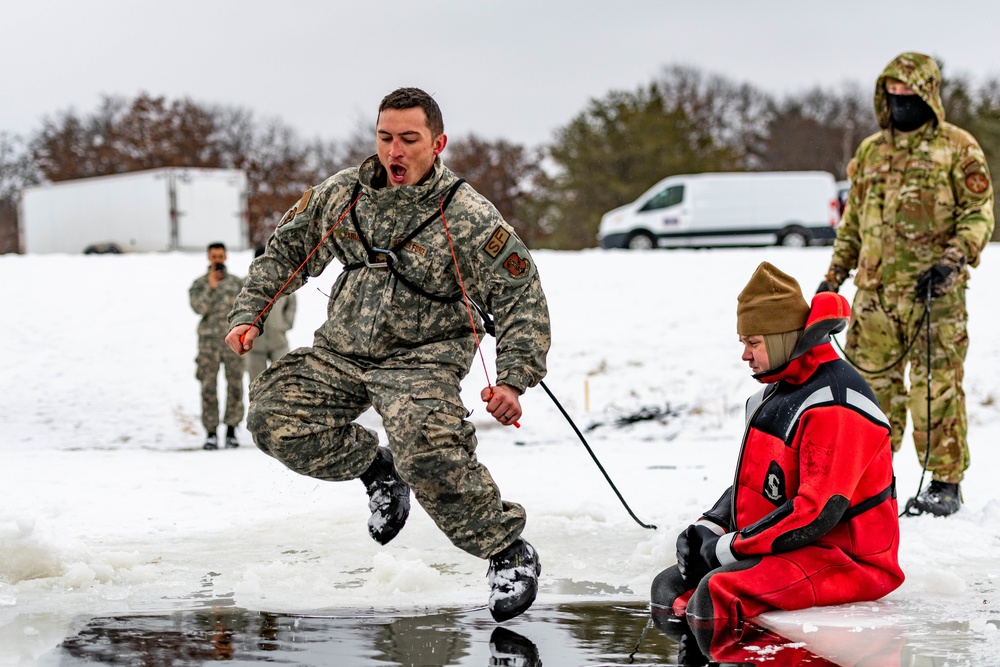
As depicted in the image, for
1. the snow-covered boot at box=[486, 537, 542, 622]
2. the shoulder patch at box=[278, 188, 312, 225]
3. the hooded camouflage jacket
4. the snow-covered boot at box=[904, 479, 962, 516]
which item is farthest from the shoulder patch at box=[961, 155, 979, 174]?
the shoulder patch at box=[278, 188, 312, 225]

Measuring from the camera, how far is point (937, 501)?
5.48 m

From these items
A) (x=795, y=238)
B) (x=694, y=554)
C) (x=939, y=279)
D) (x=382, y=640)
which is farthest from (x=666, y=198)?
(x=382, y=640)

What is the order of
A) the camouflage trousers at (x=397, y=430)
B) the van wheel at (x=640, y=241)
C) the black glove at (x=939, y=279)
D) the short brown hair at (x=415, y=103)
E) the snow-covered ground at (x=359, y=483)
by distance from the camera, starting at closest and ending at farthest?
the camouflage trousers at (x=397, y=430), the short brown hair at (x=415, y=103), the snow-covered ground at (x=359, y=483), the black glove at (x=939, y=279), the van wheel at (x=640, y=241)

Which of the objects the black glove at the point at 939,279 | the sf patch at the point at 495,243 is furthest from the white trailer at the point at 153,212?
the sf patch at the point at 495,243

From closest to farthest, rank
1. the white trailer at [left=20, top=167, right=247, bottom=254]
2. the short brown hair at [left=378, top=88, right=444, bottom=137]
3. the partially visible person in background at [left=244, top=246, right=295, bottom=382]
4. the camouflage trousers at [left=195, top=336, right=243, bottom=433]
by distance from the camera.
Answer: the short brown hair at [left=378, top=88, right=444, bottom=137], the camouflage trousers at [left=195, top=336, right=243, bottom=433], the partially visible person in background at [left=244, top=246, right=295, bottom=382], the white trailer at [left=20, top=167, right=247, bottom=254]

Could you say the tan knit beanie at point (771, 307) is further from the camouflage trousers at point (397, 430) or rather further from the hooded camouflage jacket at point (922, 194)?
the hooded camouflage jacket at point (922, 194)

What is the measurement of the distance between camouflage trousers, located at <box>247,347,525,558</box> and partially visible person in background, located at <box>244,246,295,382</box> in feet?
20.3

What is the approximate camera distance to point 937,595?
4082 millimetres

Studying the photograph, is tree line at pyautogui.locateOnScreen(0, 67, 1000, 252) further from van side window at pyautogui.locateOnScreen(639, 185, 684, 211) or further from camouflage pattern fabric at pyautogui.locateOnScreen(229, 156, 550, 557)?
camouflage pattern fabric at pyautogui.locateOnScreen(229, 156, 550, 557)

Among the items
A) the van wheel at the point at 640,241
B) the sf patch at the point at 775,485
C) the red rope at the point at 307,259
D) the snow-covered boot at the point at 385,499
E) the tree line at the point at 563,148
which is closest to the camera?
the sf patch at the point at 775,485

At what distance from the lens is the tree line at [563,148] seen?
3872 centimetres

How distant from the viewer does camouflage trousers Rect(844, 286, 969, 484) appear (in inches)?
219

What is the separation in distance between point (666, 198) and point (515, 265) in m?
19.3

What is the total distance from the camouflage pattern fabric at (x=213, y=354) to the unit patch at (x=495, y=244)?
6504mm
